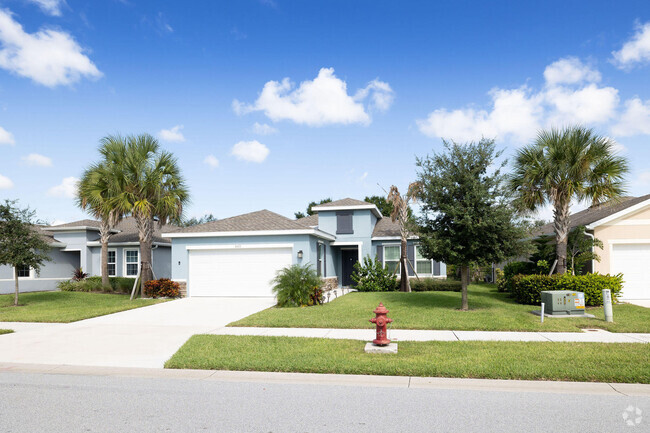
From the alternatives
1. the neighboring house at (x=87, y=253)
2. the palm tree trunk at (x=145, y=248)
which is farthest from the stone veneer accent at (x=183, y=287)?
the neighboring house at (x=87, y=253)

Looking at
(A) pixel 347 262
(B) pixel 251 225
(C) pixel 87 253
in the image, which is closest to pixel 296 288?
(B) pixel 251 225

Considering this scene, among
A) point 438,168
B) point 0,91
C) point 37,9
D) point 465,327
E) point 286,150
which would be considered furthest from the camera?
point 286,150

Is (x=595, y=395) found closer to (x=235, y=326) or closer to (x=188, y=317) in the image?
(x=235, y=326)

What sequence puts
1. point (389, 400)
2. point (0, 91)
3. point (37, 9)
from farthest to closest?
point (0, 91), point (37, 9), point (389, 400)

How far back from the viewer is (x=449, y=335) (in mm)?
9539

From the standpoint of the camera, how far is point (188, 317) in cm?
1312

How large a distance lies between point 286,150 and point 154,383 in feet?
64.4

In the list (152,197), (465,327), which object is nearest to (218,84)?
(152,197)

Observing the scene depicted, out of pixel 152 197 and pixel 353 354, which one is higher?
pixel 152 197

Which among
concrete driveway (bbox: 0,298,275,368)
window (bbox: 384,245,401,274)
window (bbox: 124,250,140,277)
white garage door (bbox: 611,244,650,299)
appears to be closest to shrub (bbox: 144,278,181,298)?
concrete driveway (bbox: 0,298,275,368)

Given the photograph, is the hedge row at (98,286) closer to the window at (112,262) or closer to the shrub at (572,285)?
the window at (112,262)

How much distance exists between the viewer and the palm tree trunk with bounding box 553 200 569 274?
608 inches

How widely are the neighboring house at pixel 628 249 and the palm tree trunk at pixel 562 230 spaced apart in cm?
198

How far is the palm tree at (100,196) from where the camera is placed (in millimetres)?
19405
